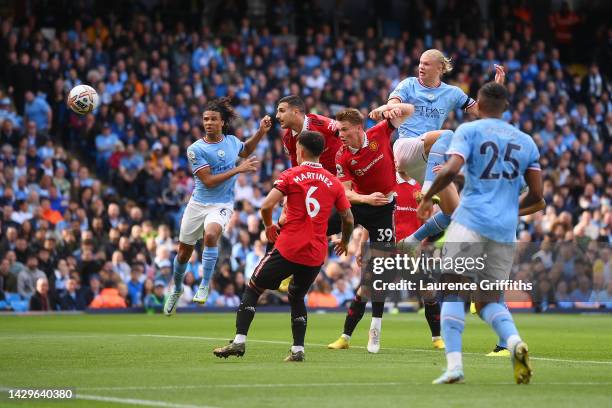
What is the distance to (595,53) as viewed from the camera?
40.3m

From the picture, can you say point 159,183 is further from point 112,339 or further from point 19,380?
point 19,380

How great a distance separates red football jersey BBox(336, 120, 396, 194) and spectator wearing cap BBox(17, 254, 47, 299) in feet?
36.6

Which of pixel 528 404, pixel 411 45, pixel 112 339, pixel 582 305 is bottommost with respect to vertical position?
pixel 582 305

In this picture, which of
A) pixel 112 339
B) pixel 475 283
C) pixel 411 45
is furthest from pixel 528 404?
pixel 411 45

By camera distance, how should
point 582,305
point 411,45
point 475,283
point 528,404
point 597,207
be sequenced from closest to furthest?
point 528,404
point 475,283
point 582,305
point 597,207
point 411,45

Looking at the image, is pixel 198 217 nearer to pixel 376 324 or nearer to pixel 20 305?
pixel 376 324

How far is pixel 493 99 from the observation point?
10234mm

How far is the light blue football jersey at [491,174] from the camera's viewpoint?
10.0 metres

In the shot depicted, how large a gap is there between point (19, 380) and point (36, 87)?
18.8m

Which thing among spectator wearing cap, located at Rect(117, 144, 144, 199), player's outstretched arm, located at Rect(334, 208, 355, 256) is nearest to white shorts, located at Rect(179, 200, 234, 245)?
player's outstretched arm, located at Rect(334, 208, 355, 256)

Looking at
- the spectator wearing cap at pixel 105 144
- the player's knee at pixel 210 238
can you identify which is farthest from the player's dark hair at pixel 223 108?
the spectator wearing cap at pixel 105 144

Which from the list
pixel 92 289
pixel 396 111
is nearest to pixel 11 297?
pixel 92 289

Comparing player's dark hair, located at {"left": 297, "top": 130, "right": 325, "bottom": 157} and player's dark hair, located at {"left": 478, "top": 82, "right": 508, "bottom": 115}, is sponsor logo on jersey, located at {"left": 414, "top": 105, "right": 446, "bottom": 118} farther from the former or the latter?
player's dark hair, located at {"left": 478, "top": 82, "right": 508, "bottom": 115}

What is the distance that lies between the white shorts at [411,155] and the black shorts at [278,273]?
10.7ft
